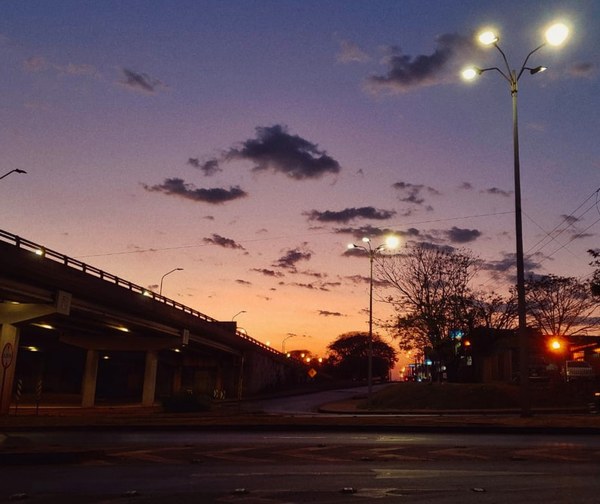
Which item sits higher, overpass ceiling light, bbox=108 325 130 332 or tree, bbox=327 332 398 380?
tree, bbox=327 332 398 380

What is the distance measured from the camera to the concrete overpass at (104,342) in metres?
37.7

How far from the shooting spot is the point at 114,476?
411 inches

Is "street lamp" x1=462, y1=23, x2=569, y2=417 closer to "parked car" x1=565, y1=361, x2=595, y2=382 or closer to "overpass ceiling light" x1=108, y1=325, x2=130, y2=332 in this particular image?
"parked car" x1=565, y1=361, x2=595, y2=382

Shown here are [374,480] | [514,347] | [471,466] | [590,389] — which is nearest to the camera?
[374,480]

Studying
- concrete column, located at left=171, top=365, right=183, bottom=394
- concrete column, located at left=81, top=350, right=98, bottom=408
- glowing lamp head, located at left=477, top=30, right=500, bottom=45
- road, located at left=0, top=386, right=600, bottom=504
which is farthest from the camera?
concrete column, located at left=171, top=365, right=183, bottom=394

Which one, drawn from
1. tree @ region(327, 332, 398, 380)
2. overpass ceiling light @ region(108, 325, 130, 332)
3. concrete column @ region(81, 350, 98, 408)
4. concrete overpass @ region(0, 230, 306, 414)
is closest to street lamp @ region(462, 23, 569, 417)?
concrete overpass @ region(0, 230, 306, 414)

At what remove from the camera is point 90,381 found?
2427 inches

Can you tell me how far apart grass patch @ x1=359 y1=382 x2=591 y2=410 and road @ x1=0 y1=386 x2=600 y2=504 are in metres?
23.8

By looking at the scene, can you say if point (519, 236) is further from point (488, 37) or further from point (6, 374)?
point (6, 374)

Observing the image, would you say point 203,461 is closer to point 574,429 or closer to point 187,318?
point 574,429

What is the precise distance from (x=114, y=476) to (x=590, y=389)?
121 feet

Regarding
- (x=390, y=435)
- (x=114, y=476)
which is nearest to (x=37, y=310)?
(x=390, y=435)

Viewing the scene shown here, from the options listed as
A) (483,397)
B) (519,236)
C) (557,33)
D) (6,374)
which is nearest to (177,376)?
(6,374)

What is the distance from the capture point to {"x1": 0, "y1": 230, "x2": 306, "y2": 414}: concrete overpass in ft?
124
